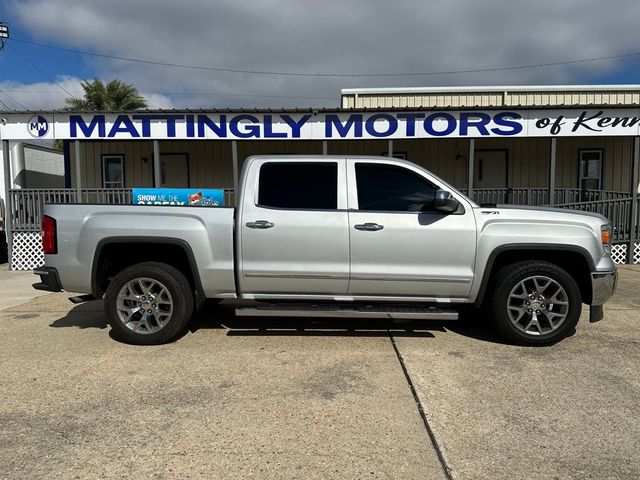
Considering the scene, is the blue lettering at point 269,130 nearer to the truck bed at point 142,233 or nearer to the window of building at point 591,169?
the truck bed at point 142,233

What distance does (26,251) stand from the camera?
11.4m

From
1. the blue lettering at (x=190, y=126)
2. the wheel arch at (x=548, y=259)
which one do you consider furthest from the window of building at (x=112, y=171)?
the wheel arch at (x=548, y=259)

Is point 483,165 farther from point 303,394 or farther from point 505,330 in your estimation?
point 303,394

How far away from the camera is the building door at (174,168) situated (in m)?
14.7

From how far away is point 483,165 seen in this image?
1447 cm

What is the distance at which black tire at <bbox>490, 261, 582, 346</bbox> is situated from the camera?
4.93 m

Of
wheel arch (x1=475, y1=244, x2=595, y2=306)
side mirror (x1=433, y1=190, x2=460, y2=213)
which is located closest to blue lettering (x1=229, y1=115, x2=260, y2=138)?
side mirror (x1=433, y1=190, x2=460, y2=213)

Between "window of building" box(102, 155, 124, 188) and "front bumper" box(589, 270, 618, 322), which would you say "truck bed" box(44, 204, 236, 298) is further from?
"window of building" box(102, 155, 124, 188)

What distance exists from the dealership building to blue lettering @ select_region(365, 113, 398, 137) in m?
0.02

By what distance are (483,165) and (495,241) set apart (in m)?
10.3

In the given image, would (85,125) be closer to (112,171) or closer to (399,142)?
(112,171)

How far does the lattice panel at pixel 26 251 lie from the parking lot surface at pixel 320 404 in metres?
6.53

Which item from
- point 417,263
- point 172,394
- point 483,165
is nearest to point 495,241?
point 417,263

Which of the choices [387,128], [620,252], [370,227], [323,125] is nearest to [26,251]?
[323,125]
